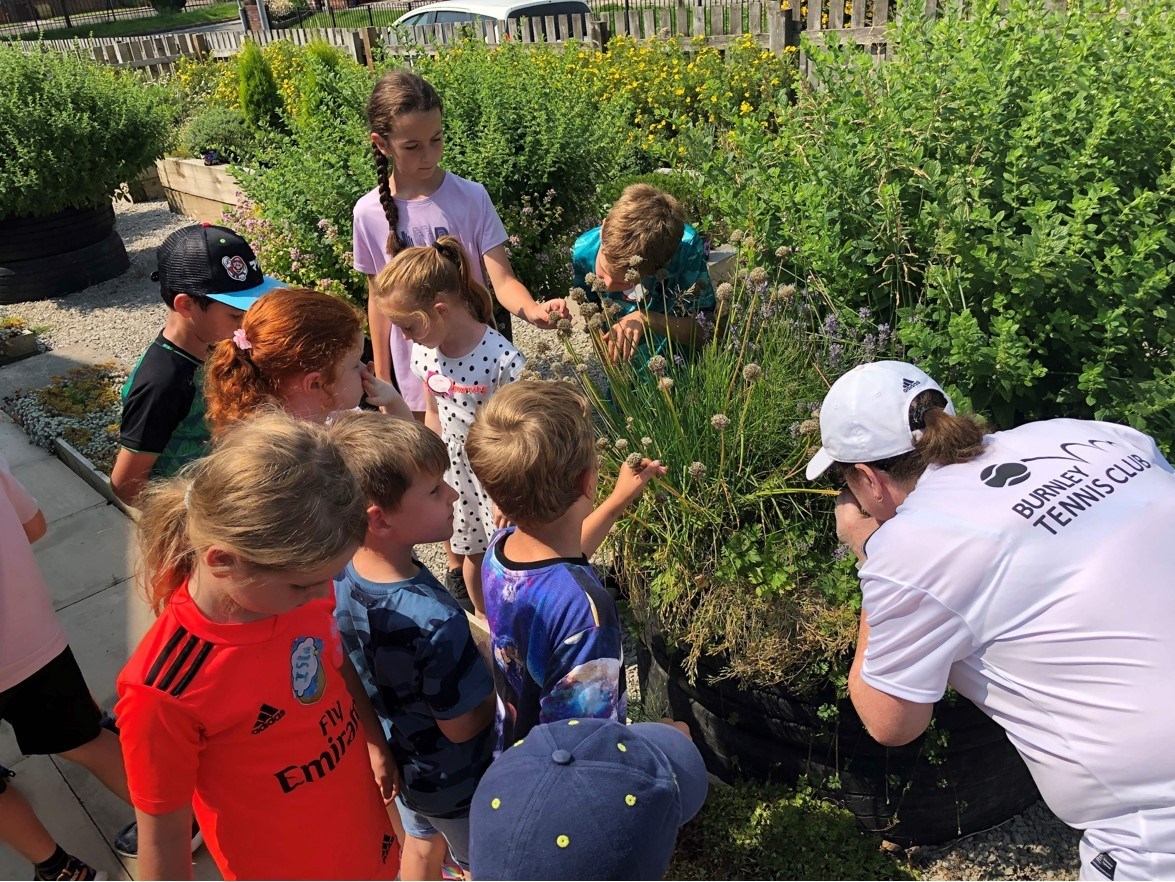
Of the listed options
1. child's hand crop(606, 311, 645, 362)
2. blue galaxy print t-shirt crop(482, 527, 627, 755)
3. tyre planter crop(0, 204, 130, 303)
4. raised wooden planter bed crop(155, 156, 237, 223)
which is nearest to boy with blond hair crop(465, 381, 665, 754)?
blue galaxy print t-shirt crop(482, 527, 627, 755)

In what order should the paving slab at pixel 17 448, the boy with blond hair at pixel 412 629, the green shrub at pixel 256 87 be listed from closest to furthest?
the boy with blond hair at pixel 412 629
the paving slab at pixel 17 448
the green shrub at pixel 256 87

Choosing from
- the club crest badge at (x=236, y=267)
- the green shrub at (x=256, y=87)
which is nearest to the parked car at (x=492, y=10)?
the green shrub at (x=256, y=87)

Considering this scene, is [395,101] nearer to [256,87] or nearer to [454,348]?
[454,348]

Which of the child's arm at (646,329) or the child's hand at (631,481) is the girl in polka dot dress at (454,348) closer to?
the child's arm at (646,329)

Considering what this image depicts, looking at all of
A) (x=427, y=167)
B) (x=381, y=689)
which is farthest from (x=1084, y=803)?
(x=427, y=167)

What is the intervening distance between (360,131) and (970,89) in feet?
14.3

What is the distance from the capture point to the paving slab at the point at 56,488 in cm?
463

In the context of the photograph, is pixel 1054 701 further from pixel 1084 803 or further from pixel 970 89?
pixel 970 89

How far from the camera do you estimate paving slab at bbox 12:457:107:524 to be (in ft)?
15.2

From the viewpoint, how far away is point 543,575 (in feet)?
5.97

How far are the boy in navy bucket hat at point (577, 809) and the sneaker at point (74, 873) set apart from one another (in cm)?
200

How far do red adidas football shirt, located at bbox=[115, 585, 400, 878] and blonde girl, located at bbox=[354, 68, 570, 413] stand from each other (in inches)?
65.6

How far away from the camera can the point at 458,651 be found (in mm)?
1862

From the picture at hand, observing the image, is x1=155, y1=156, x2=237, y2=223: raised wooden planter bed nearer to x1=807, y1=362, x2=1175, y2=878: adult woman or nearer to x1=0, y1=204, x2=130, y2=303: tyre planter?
x1=0, y1=204, x2=130, y2=303: tyre planter
